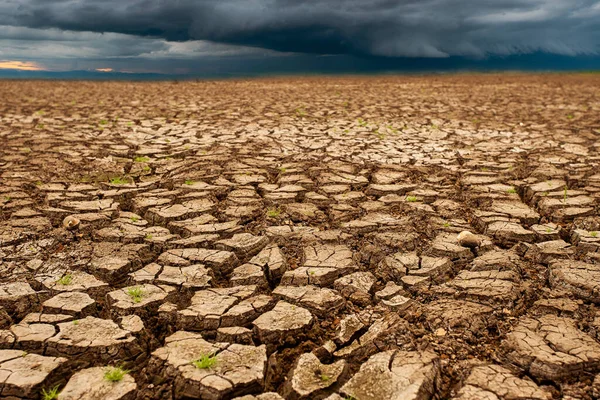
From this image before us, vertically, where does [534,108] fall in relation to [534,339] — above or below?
above

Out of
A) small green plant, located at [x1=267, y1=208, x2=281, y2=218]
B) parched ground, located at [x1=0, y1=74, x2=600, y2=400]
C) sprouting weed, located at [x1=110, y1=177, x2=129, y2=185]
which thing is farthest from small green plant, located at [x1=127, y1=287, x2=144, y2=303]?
sprouting weed, located at [x1=110, y1=177, x2=129, y2=185]

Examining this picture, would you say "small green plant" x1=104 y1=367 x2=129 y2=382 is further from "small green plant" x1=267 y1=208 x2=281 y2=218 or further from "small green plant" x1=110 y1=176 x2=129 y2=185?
"small green plant" x1=110 y1=176 x2=129 y2=185

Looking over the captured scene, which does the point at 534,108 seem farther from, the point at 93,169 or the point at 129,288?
the point at 129,288

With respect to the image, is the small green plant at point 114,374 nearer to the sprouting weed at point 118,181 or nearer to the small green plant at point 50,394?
the small green plant at point 50,394

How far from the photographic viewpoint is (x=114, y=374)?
177cm

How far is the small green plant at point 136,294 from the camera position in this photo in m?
2.24

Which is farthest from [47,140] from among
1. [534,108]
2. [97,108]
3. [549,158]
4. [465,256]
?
[534,108]

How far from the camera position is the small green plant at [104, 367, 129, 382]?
175 cm

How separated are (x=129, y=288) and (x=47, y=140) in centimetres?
451

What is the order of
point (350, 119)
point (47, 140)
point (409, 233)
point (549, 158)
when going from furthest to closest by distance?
point (350, 119) < point (47, 140) < point (549, 158) < point (409, 233)

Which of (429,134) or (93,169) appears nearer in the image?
(93,169)

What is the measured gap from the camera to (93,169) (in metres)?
4.68

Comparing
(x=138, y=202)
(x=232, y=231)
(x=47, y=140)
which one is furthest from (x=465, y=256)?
(x=47, y=140)

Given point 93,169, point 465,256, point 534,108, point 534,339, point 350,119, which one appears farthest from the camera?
point 534,108
